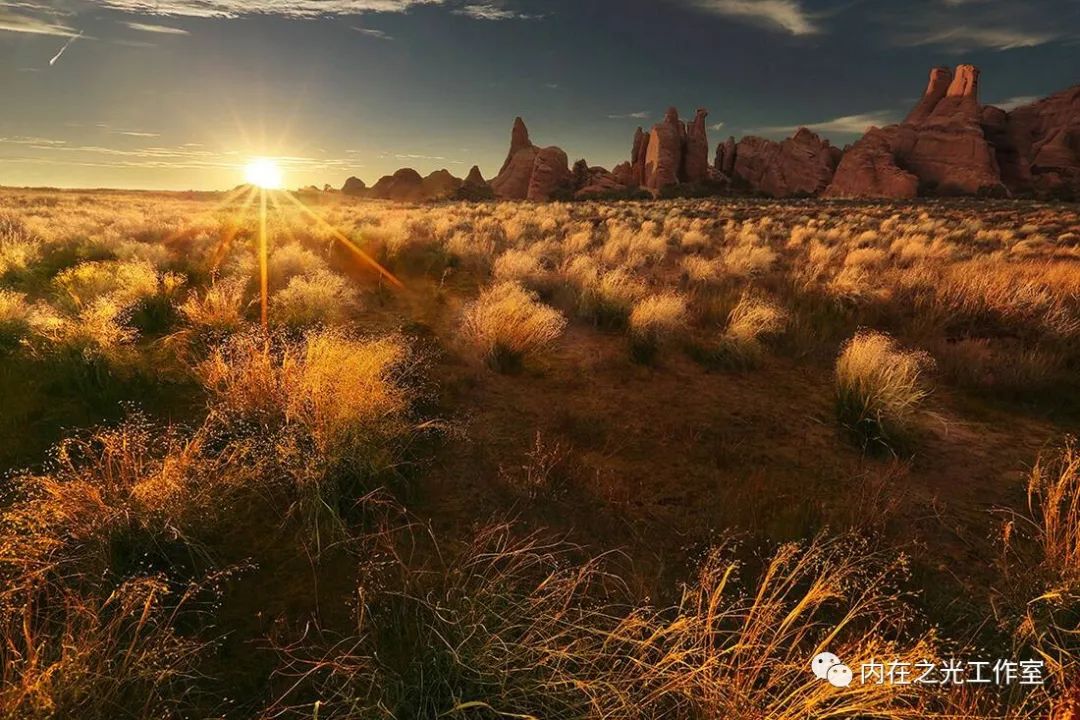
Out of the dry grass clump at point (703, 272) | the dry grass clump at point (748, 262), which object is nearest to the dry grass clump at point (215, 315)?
the dry grass clump at point (703, 272)

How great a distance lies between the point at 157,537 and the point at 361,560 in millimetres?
1226

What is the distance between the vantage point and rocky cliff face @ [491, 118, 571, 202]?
80.8 m

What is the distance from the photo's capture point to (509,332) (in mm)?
6449

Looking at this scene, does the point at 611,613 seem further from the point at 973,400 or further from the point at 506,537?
the point at 973,400

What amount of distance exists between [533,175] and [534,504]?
276 feet

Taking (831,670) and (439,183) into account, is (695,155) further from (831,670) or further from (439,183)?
(831,670)

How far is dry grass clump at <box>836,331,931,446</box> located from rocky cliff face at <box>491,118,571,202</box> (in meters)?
75.6

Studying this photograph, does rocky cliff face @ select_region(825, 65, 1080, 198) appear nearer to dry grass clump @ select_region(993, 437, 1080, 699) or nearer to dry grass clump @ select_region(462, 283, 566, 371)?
dry grass clump @ select_region(462, 283, 566, 371)

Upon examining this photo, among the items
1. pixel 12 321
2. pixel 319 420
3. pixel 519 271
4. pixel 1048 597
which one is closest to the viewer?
pixel 1048 597

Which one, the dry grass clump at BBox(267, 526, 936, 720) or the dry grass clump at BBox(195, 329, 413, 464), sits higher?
the dry grass clump at BBox(195, 329, 413, 464)

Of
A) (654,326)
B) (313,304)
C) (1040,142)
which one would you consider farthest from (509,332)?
(1040,142)

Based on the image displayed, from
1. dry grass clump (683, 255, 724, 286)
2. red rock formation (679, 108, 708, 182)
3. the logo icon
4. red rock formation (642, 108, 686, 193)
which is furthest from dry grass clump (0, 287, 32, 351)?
red rock formation (679, 108, 708, 182)

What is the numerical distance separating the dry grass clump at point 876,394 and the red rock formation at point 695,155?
3374 inches

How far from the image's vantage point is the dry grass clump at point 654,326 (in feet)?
22.4
